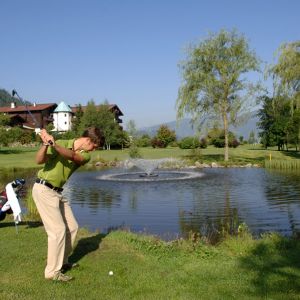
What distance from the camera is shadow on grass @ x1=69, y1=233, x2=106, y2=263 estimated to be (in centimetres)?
760

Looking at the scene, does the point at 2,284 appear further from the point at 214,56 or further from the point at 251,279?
the point at 214,56

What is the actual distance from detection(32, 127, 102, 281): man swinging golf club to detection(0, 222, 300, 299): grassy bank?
342 millimetres

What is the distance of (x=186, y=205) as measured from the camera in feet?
54.9

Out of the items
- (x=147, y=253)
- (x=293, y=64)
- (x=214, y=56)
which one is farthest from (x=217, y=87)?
(x=147, y=253)

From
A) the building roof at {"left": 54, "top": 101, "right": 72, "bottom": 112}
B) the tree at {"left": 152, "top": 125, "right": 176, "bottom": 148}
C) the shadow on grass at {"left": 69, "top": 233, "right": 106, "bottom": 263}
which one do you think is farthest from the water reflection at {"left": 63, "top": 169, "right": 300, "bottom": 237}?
the building roof at {"left": 54, "top": 101, "right": 72, "bottom": 112}

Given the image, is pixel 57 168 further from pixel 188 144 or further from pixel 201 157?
pixel 188 144

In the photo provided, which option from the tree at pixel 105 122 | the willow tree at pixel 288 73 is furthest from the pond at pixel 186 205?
the tree at pixel 105 122

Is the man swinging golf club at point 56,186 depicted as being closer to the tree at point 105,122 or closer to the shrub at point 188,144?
the shrub at point 188,144

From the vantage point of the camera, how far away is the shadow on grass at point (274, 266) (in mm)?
5875

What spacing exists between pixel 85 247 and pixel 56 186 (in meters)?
2.04

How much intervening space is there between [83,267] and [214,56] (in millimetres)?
37254

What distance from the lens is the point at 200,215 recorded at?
47.5 feet

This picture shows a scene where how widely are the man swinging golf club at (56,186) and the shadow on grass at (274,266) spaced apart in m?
2.78

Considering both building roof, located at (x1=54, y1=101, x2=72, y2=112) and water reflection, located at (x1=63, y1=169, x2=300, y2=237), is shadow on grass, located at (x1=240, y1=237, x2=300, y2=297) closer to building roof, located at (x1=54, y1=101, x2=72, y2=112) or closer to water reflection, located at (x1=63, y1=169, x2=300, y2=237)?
water reflection, located at (x1=63, y1=169, x2=300, y2=237)
